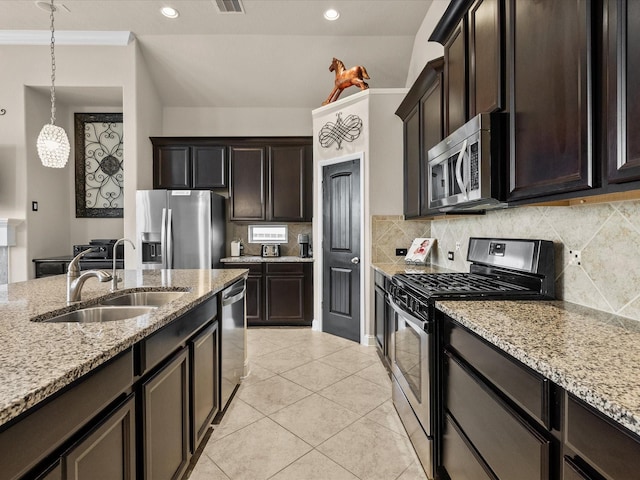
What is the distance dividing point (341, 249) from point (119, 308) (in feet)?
8.64

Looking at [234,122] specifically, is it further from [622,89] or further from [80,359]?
[622,89]

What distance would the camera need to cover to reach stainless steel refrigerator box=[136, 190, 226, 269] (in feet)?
13.5

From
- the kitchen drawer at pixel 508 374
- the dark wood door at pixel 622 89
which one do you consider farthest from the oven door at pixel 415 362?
the dark wood door at pixel 622 89

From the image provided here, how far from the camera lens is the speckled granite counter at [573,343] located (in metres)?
0.71

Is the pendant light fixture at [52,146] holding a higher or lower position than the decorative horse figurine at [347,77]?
lower

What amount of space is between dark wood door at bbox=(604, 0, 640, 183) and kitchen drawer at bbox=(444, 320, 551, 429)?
61 centimetres

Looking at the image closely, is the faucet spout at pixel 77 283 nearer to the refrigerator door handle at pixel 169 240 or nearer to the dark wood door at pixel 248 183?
the refrigerator door handle at pixel 169 240

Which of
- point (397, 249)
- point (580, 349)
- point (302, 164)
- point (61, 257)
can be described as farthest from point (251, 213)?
point (580, 349)

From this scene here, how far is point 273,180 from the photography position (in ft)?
15.5

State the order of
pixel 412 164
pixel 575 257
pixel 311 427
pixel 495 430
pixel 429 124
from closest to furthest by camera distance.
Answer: pixel 495 430, pixel 575 257, pixel 311 427, pixel 429 124, pixel 412 164

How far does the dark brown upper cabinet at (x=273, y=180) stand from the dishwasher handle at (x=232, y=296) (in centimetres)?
211

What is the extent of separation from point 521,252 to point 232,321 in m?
1.90

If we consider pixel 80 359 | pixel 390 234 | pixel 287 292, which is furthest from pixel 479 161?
pixel 287 292

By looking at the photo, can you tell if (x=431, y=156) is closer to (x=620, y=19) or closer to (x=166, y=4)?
(x=620, y=19)
